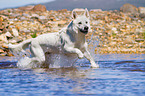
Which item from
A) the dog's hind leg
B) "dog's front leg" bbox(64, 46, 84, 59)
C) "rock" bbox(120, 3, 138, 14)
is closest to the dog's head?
"dog's front leg" bbox(64, 46, 84, 59)

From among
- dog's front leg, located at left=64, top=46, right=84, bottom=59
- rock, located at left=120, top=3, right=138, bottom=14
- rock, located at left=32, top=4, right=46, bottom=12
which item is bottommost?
dog's front leg, located at left=64, top=46, right=84, bottom=59

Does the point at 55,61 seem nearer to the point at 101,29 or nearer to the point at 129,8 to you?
the point at 101,29

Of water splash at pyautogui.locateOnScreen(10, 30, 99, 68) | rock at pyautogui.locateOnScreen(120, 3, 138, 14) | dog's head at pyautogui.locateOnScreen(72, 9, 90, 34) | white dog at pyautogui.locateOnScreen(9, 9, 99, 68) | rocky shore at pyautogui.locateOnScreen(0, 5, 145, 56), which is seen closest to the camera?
dog's head at pyautogui.locateOnScreen(72, 9, 90, 34)

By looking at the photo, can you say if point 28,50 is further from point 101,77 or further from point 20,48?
point 101,77

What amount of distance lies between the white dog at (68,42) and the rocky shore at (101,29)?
181cm

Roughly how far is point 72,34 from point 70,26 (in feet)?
0.88

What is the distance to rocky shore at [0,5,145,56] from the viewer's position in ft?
65.8

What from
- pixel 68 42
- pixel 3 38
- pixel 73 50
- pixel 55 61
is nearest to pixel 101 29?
pixel 3 38

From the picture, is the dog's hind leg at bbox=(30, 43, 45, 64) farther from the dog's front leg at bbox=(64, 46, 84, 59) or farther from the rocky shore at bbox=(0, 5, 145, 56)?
the rocky shore at bbox=(0, 5, 145, 56)

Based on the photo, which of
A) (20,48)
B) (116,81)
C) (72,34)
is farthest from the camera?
(20,48)

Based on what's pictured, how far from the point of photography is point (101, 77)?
276 inches

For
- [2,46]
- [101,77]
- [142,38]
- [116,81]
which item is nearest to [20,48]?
[101,77]

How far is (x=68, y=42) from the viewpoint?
9.09 m

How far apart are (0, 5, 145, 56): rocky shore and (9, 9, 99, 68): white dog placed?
181 cm
